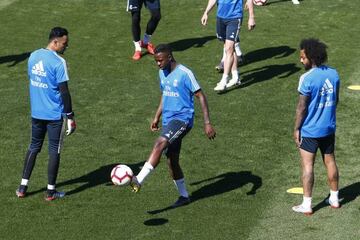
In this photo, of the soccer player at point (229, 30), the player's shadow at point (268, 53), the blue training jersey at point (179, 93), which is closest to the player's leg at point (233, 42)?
the soccer player at point (229, 30)

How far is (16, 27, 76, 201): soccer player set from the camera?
439 inches

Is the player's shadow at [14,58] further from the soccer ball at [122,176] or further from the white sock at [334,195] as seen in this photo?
the white sock at [334,195]

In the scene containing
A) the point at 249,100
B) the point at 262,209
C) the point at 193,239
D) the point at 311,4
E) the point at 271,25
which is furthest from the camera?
the point at 311,4

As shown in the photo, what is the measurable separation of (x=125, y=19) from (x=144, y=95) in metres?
5.13

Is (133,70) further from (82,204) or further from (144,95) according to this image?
(82,204)

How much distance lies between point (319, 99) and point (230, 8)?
19.2ft

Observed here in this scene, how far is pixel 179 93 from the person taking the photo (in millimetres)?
10906

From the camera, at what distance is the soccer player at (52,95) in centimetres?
1114

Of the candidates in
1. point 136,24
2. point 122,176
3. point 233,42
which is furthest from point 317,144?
point 136,24

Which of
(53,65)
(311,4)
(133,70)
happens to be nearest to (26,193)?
(53,65)

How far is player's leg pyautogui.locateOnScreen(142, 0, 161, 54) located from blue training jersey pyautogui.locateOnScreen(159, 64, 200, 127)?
23.5 ft

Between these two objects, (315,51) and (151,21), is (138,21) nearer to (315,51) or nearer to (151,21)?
(151,21)

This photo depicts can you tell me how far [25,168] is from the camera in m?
11.6

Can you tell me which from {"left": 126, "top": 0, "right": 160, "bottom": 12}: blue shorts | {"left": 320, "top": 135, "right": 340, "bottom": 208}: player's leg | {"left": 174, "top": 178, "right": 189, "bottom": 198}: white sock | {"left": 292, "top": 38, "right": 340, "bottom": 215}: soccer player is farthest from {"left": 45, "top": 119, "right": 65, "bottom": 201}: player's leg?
{"left": 126, "top": 0, "right": 160, "bottom": 12}: blue shorts
